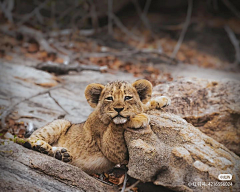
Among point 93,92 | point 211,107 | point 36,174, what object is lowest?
point 36,174

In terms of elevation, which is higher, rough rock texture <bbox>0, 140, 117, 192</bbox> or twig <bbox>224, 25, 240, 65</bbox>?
twig <bbox>224, 25, 240, 65</bbox>

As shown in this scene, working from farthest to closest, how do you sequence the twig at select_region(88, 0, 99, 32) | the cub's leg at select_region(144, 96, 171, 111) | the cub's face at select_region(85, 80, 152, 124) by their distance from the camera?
the twig at select_region(88, 0, 99, 32) < the cub's leg at select_region(144, 96, 171, 111) < the cub's face at select_region(85, 80, 152, 124)

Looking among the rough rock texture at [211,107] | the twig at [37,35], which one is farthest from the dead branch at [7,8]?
the rough rock texture at [211,107]

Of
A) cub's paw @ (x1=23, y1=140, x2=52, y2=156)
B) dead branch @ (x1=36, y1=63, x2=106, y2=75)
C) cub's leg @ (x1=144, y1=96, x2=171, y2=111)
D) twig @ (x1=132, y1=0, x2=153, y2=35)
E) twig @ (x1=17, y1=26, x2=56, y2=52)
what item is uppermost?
twig @ (x1=132, y1=0, x2=153, y2=35)

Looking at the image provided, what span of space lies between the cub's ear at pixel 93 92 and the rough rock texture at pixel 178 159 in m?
0.74

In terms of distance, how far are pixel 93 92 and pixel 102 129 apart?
0.62 m

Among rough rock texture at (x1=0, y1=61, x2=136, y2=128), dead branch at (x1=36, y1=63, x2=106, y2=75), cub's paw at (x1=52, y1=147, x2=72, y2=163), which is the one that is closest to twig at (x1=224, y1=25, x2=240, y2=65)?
rough rock texture at (x1=0, y1=61, x2=136, y2=128)

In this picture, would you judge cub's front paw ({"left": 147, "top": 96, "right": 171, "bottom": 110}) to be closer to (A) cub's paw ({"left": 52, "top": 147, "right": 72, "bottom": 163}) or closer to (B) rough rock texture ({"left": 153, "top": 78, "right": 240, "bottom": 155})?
(B) rough rock texture ({"left": 153, "top": 78, "right": 240, "bottom": 155})

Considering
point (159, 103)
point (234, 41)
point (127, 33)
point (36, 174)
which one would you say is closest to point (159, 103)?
point (159, 103)

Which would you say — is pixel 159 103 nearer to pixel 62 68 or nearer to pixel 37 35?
pixel 62 68

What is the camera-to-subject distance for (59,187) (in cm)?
342

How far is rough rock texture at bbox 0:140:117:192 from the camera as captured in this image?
129 inches

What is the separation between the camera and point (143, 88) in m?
4.01

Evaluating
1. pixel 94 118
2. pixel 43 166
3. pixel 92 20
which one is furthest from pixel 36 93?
pixel 92 20
